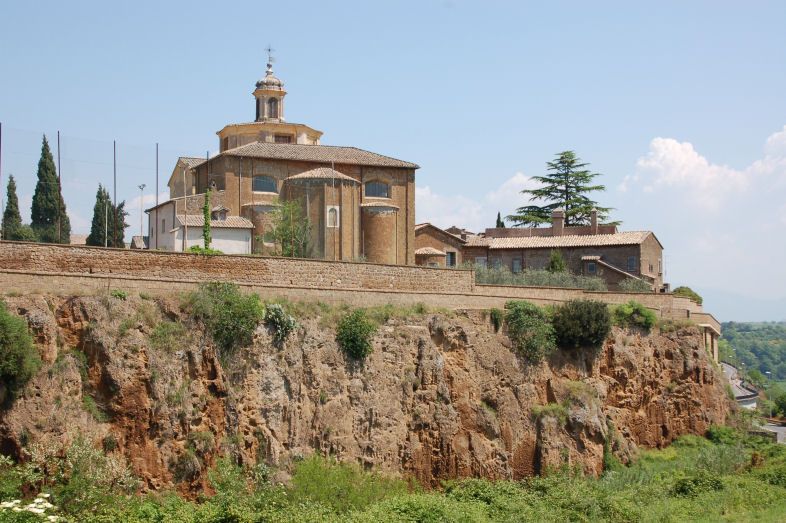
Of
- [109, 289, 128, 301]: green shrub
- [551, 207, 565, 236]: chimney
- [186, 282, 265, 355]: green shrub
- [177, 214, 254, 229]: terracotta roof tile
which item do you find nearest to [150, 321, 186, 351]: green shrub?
[186, 282, 265, 355]: green shrub

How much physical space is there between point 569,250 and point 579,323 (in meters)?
16.7

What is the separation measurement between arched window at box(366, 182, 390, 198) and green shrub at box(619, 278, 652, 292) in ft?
38.7

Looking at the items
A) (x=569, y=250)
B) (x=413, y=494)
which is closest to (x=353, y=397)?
(x=413, y=494)

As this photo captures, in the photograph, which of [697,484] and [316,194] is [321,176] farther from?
[697,484]

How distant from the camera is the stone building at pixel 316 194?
4416cm

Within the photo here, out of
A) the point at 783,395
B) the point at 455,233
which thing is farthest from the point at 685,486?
the point at 783,395

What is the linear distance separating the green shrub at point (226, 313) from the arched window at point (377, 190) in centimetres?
2084

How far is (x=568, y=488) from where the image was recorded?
30.7 m

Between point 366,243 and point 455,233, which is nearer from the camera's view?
point 366,243

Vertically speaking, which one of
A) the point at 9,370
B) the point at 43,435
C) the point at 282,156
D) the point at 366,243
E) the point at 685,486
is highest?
the point at 282,156

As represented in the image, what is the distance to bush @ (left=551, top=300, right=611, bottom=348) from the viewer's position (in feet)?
119

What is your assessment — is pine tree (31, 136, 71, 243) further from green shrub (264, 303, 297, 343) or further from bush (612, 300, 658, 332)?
bush (612, 300, 658, 332)

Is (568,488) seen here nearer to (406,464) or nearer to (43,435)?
(406,464)

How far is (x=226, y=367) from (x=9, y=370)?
606 cm
